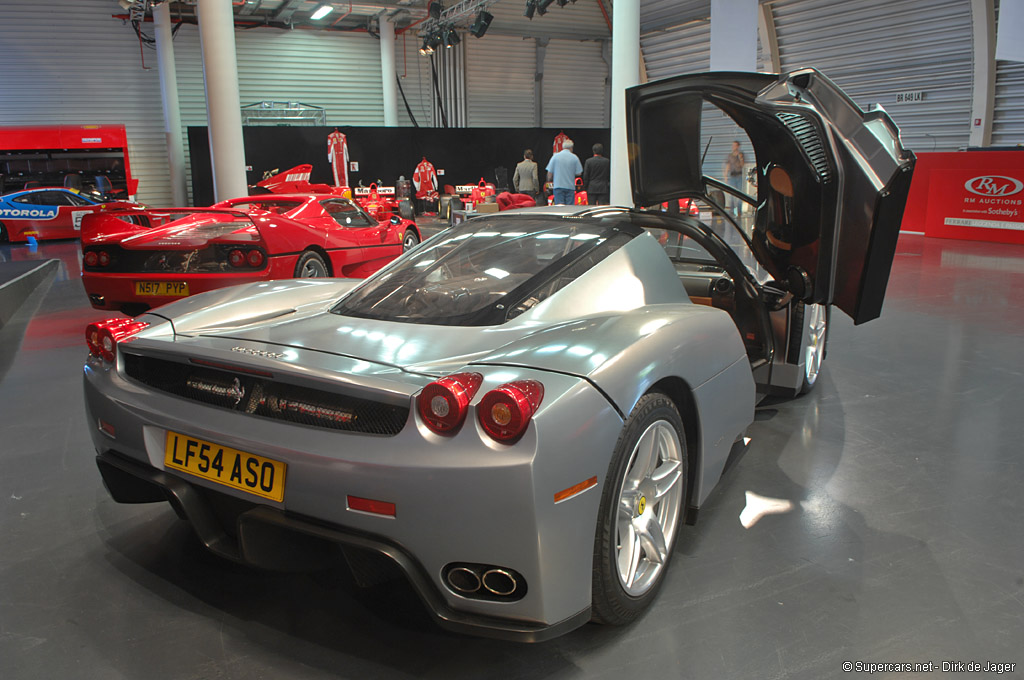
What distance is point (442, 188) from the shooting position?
72.6 ft

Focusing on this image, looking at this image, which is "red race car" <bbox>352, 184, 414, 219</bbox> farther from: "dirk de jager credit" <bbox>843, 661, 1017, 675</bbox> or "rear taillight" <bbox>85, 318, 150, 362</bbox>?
"dirk de jager credit" <bbox>843, 661, 1017, 675</bbox>

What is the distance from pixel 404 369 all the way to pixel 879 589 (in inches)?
59.0

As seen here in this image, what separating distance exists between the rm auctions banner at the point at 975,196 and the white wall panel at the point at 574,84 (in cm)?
1297

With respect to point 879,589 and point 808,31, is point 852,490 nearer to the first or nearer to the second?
point 879,589

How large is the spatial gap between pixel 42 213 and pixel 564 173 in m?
9.99

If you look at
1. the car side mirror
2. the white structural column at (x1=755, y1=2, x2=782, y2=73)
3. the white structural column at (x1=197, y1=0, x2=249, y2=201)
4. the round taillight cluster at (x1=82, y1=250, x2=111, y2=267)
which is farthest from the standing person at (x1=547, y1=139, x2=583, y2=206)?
the car side mirror

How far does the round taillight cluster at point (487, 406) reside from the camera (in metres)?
1.46

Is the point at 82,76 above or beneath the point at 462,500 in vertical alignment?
above

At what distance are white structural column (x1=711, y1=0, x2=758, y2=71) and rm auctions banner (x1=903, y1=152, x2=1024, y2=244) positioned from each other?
4807 mm

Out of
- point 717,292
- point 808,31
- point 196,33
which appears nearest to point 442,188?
point 196,33

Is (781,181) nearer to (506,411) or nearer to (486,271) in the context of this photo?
(486,271)

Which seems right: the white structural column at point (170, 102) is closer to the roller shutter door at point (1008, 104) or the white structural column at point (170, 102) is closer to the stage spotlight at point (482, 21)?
the stage spotlight at point (482, 21)

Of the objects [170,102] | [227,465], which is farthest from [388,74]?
[227,465]

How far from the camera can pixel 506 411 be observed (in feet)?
4.79
